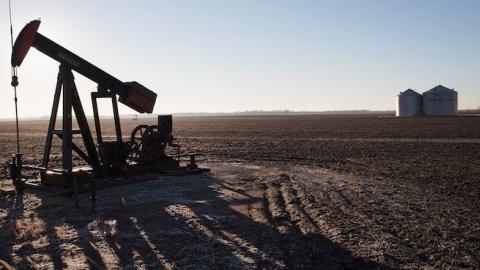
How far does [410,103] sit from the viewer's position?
221ft

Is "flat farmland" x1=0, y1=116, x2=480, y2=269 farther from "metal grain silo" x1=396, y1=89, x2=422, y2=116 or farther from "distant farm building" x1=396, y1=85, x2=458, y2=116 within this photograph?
"metal grain silo" x1=396, y1=89, x2=422, y2=116

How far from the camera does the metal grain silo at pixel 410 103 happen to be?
6719 centimetres

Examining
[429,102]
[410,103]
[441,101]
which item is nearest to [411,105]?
[410,103]

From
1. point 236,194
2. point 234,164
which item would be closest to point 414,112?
point 234,164

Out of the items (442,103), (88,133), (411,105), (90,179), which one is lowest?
(90,179)

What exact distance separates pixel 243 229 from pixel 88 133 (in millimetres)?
5591

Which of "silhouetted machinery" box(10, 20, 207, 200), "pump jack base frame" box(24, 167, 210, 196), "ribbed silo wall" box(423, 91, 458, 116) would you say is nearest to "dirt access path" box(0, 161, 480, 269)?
"pump jack base frame" box(24, 167, 210, 196)

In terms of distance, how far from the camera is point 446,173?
12148 mm

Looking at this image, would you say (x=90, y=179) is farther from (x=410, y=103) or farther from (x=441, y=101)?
(x=410, y=103)

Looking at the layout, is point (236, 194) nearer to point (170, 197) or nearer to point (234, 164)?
point (170, 197)

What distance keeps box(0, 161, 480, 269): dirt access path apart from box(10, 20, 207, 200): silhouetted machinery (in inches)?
27.0

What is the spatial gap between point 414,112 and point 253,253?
66.4m

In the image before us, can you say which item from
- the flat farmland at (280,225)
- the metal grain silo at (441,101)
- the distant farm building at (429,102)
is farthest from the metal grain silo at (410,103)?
the flat farmland at (280,225)

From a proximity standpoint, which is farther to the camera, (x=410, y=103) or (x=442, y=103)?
(x=410, y=103)
